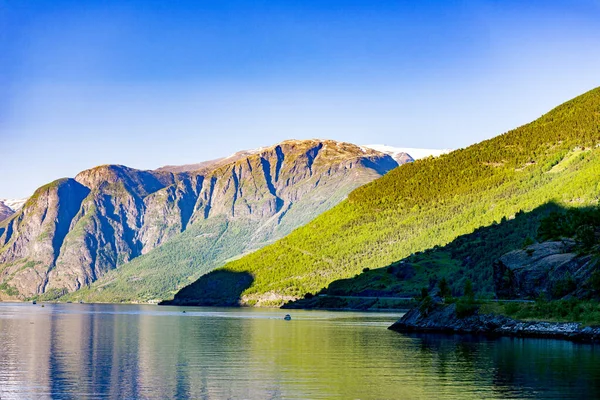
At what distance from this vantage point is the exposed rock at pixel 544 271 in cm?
15938

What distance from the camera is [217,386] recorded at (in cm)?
8088

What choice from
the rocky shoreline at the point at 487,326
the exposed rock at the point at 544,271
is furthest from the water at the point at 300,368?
the exposed rock at the point at 544,271

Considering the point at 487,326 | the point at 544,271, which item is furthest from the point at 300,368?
the point at 544,271

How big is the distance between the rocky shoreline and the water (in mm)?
7356

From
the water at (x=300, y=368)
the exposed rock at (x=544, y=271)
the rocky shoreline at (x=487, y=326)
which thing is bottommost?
the water at (x=300, y=368)

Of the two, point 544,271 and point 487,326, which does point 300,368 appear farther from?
point 544,271

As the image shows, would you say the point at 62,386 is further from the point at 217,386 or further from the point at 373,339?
the point at 373,339

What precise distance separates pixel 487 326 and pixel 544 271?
78.4 ft

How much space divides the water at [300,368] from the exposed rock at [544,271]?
94.9 ft

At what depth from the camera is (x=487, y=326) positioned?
156m

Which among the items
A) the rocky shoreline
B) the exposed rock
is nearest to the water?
the rocky shoreline

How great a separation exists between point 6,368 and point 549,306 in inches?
3844

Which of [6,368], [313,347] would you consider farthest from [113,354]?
[313,347]

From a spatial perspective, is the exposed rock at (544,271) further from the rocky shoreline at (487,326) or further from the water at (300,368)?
the water at (300,368)
